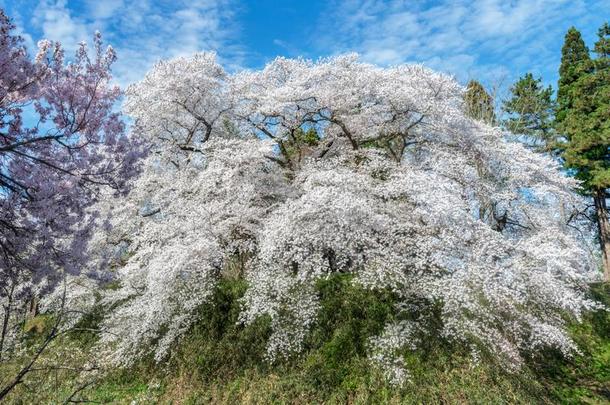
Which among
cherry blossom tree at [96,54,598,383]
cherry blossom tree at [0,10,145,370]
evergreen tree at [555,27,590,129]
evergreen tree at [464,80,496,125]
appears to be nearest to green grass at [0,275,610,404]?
cherry blossom tree at [96,54,598,383]

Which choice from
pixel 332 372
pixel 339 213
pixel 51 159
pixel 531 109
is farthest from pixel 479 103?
pixel 51 159

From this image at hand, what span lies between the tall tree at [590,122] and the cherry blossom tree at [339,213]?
508 cm

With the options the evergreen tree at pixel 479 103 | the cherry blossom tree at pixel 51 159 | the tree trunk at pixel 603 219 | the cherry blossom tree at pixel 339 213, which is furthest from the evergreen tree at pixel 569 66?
the cherry blossom tree at pixel 51 159

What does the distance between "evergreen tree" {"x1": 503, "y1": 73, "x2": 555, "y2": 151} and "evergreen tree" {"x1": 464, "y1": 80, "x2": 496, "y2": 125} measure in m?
2.20

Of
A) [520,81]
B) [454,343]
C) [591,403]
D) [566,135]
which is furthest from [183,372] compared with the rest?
[520,81]

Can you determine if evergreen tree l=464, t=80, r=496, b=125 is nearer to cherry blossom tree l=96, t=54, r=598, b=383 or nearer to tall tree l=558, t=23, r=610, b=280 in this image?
tall tree l=558, t=23, r=610, b=280

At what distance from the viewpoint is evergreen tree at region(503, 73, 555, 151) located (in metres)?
22.2

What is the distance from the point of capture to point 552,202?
12.9 m

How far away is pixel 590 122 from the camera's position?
18516 millimetres

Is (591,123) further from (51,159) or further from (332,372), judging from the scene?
(51,159)

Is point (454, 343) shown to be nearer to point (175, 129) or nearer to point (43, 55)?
point (43, 55)

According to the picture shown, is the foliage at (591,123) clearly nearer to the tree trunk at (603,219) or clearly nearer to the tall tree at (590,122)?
the tall tree at (590,122)

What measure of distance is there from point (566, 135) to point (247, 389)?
18.4 metres

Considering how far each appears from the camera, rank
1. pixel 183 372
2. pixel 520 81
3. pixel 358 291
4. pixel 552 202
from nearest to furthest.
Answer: pixel 183 372 → pixel 358 291 → pixel 552 202 → pixel 520 81
